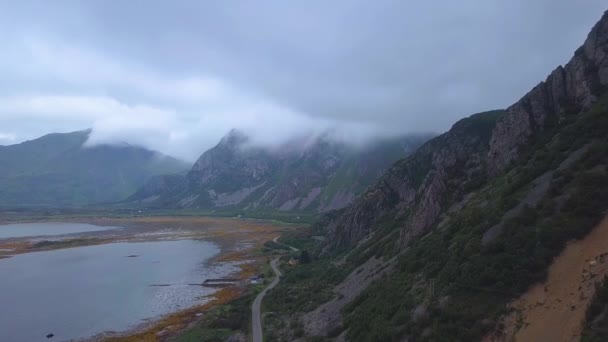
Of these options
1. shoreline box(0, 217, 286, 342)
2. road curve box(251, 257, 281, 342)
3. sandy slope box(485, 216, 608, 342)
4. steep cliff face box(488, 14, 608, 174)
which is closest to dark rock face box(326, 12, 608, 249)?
steep cliff face box(488, 14, 608, 174)

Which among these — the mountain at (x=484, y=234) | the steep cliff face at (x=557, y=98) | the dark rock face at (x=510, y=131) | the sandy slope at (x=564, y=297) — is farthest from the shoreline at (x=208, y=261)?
the steep cliff face at (x=557, y=98)

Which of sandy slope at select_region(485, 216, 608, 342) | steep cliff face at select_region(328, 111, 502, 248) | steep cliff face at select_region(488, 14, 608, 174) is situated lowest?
sandy slope at select_region(485, 216, 608, 342)

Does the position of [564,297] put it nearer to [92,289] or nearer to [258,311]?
[258,311]

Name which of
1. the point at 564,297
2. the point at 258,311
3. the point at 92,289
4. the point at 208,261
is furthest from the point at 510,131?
the point at 208,261

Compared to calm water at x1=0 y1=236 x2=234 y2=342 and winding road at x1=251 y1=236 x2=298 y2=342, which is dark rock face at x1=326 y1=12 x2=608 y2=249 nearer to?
winding road at x1=251 y1=236 x2=298 y2=342

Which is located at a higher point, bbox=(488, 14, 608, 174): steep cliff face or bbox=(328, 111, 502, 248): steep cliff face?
bbox=(488, 14, 608, 174): steep cliff face

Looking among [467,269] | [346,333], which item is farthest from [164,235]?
[467,269]
